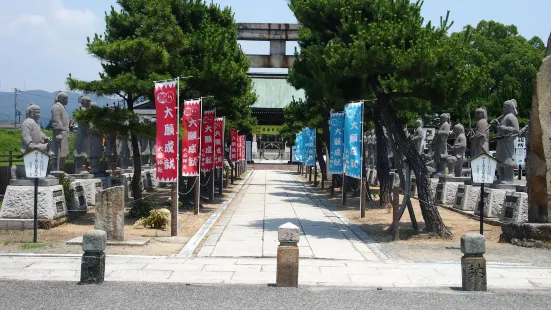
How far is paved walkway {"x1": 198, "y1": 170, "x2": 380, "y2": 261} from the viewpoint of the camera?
35.5 feet

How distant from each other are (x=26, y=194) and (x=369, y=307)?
29.4 ft

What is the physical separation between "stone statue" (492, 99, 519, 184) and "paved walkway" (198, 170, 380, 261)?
4554 millimetres

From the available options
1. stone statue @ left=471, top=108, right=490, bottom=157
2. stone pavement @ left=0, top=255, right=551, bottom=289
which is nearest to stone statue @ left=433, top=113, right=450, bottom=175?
stone statue @ left=471, top=108, right=490, bottom=157

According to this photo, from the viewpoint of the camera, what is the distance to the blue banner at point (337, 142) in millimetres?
19734

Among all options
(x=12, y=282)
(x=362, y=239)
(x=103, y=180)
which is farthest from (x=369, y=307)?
(x=103, y=180)

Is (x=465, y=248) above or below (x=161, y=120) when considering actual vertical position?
below

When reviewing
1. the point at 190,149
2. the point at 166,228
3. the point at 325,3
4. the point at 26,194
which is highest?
the point at 325,3

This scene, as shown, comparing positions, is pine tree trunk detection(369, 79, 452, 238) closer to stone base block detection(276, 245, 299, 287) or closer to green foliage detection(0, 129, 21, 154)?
stone base block detection(276, 245, 299, 287)

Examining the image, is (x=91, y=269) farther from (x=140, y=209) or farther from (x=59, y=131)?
(x=59, y=131)

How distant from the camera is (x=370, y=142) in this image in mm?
32656

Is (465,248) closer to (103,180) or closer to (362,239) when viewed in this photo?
(362,239)

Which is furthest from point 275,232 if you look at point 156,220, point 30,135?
point 30,135

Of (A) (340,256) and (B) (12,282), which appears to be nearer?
(B) (12,282)

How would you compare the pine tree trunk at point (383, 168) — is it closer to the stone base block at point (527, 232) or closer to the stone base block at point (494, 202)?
the stone base block at point (494, 202)
